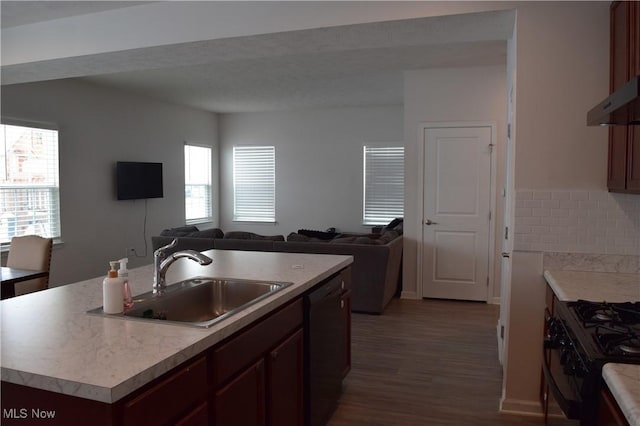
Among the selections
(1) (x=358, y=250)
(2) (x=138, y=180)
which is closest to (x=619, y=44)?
(1) (x=358, y=250)

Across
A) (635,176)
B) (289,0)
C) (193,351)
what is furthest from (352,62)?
(193,351)

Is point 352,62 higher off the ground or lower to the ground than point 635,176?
higher

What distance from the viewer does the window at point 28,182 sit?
5215 mm

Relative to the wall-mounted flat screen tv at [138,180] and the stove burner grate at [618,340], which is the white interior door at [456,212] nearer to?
the stove burner grate at [618,340]

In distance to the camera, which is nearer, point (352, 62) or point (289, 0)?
point (289, 0)

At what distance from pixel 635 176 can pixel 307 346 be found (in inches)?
69.5

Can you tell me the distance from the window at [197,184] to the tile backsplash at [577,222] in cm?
663

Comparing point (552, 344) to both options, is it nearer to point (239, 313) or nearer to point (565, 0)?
point (239, 313)

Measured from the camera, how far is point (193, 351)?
1.43 m

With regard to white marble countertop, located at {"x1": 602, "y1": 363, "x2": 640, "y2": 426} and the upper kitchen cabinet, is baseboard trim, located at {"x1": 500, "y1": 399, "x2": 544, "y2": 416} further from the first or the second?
white marble countertop, located at {"x1": 602, "y1": 363, "x2": 640, "y2": 426}

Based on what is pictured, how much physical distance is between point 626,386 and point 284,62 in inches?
184

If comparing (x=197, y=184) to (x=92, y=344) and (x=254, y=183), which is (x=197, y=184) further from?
(x=92, y=344)

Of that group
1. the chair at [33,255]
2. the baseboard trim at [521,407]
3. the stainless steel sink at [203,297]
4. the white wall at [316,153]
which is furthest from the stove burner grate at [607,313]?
the white wall at [316,153]

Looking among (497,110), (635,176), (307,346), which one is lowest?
(307,346)
